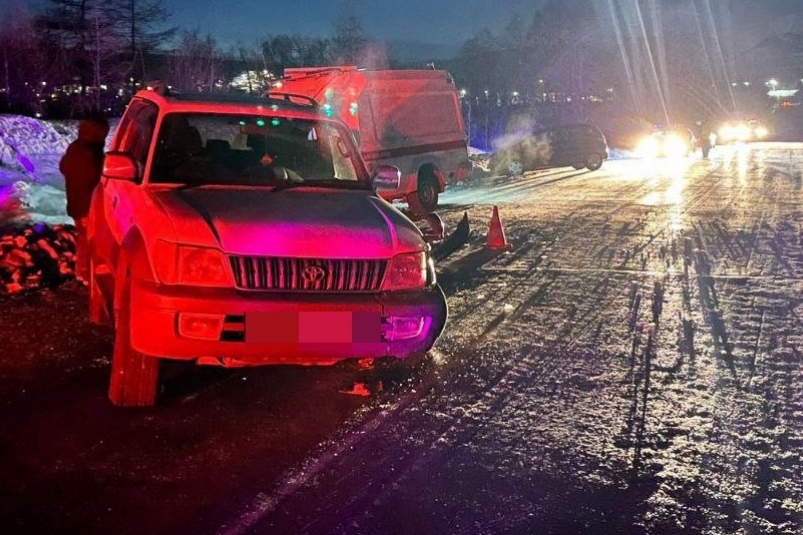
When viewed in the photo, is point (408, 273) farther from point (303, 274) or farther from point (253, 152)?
point (253, 152)

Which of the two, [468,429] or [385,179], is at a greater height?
[385,179]

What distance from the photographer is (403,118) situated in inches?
552

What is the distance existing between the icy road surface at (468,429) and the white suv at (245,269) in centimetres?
46

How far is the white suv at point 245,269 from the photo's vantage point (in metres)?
4.31

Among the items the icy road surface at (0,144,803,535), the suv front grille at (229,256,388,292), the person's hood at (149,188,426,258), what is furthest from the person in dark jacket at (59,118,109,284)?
the suv front grille at (229,256,388,292)

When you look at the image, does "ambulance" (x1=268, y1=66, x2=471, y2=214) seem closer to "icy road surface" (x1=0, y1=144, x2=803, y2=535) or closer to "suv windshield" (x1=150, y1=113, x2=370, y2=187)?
"icy road surface" (x1=0, y1=144, x2=803, y2=535)

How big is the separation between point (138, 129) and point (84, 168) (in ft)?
5.30

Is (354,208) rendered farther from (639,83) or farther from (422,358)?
(639,83)

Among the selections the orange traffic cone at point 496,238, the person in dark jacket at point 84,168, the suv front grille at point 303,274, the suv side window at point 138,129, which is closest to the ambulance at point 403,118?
the orange traffic cone at point 496,238

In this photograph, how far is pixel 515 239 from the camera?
11.4m

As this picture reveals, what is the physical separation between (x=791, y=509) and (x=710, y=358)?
2404 millimetres

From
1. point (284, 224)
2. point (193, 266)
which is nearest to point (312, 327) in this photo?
point (284, 224)

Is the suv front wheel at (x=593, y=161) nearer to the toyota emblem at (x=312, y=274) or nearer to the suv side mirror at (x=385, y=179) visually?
the suv side mirror at (x=385, y=179)

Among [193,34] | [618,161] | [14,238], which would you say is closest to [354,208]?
[14,238]
